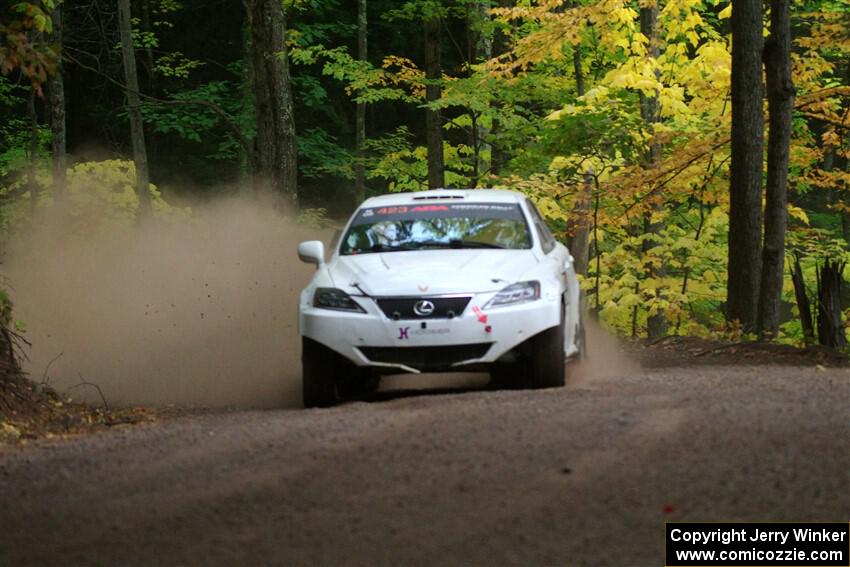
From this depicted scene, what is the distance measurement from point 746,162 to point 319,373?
890 cm

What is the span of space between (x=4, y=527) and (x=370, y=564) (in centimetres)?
233

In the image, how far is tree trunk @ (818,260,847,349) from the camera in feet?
46.1

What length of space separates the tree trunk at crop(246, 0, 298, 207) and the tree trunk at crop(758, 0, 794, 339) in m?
9.06

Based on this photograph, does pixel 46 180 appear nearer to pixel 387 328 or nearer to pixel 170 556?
pixel 387 328

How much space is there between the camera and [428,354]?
10398mm

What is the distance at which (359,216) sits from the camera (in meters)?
12.2

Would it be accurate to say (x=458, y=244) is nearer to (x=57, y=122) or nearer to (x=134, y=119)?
(x=57, y=122)

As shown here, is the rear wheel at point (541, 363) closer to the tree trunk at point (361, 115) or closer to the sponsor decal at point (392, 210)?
the sponsor decal at point (392, 210)

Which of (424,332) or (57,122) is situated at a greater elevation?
(57,122)

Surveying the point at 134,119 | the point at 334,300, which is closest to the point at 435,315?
the point at 334,300

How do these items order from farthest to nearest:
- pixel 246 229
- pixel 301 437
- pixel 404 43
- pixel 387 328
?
1. pixel 404 43
2. pixel 246 229
3. pixel 387 328
4. pixel 301 437

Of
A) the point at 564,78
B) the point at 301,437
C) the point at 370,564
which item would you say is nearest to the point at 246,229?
the point at 564,78

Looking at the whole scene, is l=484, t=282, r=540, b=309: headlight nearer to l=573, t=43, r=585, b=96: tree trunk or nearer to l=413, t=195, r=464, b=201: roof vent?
l=413, t=195, r=464, b=201: roof vent

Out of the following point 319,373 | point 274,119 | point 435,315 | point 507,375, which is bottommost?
point 507,375
